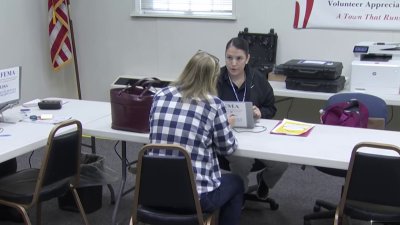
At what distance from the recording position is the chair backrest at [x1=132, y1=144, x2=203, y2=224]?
2.13 metres

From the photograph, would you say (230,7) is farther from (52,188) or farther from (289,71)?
(52,188)

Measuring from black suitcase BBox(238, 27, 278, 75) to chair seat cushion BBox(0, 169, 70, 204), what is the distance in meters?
2.33

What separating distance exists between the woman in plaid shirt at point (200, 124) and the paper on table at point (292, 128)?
0.40 meters

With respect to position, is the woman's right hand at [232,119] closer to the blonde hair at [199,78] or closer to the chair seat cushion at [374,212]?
the blonde hair at [199,78]

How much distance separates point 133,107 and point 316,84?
1658 mm

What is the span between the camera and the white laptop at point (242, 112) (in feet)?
8.71

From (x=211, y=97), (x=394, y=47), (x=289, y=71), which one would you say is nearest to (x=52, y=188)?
(x=211, y=97)

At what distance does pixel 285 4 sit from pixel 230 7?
0.56 metres

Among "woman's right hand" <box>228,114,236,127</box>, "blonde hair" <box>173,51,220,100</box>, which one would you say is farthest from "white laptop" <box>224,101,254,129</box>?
"blonde hair" <box>173,51,220,100</box>

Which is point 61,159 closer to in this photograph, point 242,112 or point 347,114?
point 242,112

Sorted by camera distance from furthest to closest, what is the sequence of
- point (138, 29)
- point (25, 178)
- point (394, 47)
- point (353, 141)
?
point (138, 29) → point (394, 47) → point (25, 178) → point (353, 141)

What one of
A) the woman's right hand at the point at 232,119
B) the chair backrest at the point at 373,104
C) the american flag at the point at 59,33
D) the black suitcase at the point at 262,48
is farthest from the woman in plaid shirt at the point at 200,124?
the american flag at the point at 59,33

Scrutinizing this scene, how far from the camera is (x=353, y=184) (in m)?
2.20

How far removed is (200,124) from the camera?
2236mm
